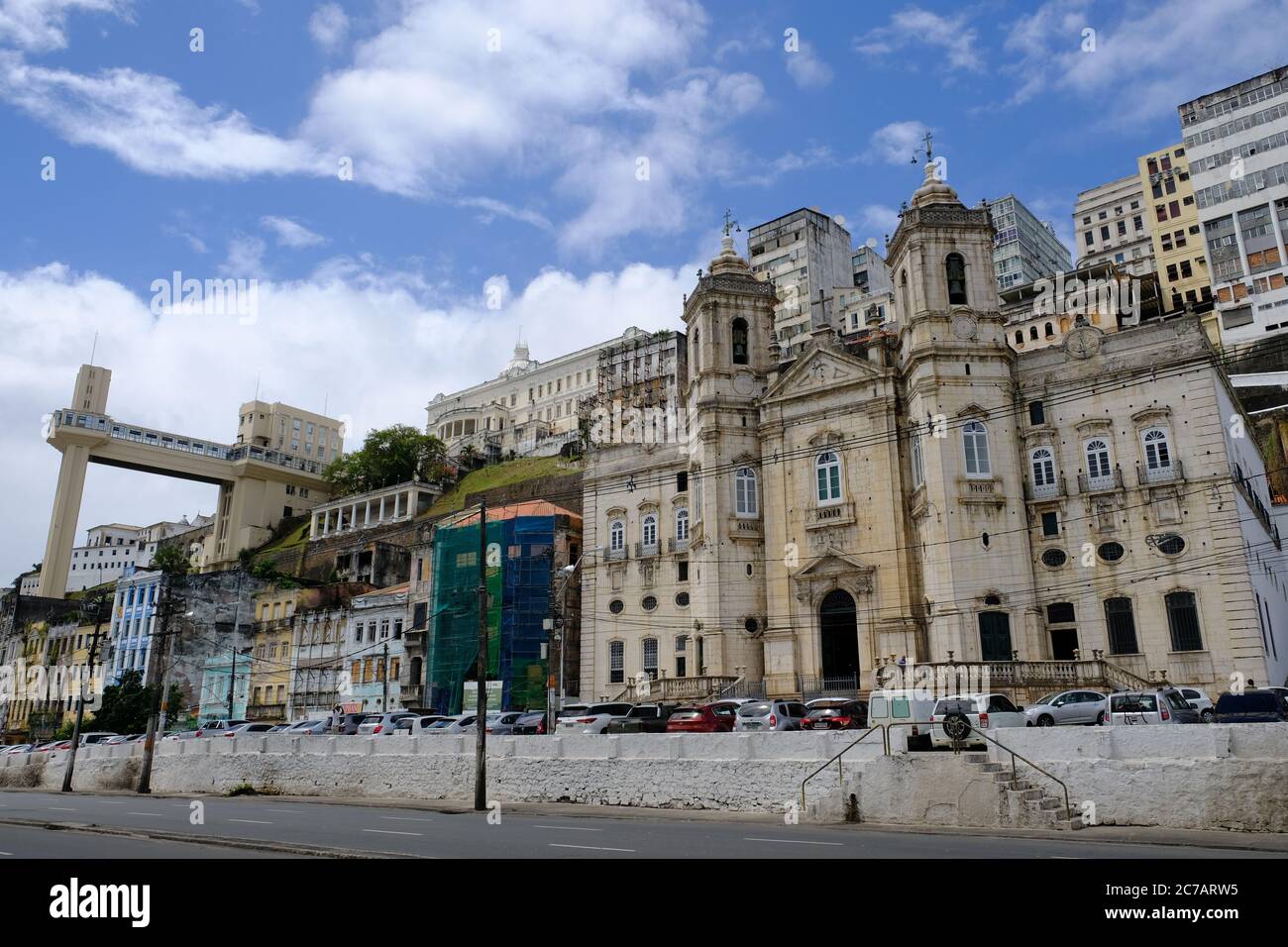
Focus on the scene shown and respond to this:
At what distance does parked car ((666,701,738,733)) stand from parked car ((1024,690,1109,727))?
8.27 metres

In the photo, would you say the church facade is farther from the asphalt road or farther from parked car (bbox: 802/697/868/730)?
the asphalt road

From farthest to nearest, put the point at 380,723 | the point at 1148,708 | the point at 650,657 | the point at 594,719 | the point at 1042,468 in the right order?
the point at 650,657 < the point at 1042,468 < the point at 380,723 < the point at 594,719 < the point at 1148,708

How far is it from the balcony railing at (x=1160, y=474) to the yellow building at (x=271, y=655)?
2001 inches

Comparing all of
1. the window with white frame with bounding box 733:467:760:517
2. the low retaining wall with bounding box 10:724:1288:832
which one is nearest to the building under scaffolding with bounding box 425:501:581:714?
the window with white frame with bounding box 733:467:760:517

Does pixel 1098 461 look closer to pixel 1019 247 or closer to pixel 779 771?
pixel 779 771

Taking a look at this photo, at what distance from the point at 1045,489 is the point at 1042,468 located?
999 millimetres

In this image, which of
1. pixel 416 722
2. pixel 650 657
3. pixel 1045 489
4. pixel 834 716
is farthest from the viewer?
pixel 650 657

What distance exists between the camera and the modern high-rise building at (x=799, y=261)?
103m

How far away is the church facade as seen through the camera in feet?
123

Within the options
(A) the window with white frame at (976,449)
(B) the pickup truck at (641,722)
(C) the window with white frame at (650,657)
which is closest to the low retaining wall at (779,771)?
(B) the pickup truck at (641,722)

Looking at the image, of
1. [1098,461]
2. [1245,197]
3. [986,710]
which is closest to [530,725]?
[986,710]

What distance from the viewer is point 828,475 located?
151ft
